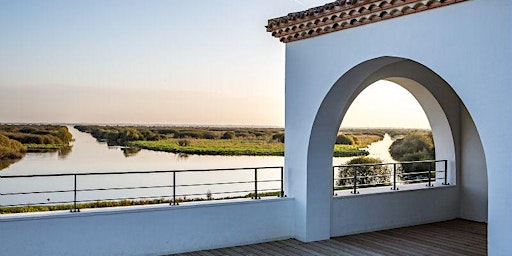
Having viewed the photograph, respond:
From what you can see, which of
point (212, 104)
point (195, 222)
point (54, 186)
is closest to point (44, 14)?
point (54, 186)

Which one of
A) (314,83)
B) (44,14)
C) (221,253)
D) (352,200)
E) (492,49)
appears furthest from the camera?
(44,14)

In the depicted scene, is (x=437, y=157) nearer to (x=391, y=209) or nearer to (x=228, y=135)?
(x=391, y=209)

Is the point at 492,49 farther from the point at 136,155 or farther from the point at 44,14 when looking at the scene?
the point at 136,155

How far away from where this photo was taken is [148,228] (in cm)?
698

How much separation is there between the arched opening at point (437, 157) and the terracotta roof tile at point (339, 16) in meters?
0.64

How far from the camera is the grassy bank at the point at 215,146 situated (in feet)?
60.8

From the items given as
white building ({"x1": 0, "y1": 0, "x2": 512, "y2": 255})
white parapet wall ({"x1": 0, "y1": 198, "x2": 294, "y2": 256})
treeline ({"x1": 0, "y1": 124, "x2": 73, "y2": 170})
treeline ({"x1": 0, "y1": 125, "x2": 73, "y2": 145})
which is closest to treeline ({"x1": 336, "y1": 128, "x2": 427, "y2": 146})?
treeline ({"x1": 0, "y1": 125, "x2": 73, "y2": 145})

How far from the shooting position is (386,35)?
6516 mm

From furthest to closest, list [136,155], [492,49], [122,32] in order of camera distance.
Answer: [136,155], [122,32], [492,49]

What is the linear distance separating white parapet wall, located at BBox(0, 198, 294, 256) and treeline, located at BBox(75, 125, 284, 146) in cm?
989

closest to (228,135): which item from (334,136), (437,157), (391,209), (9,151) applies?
(9,151)

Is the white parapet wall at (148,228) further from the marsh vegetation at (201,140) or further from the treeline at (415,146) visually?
the treeline at (415,146)

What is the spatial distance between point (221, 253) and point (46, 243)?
2.30m

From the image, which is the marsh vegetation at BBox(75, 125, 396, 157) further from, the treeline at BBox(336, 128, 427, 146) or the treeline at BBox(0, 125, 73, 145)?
the treeline at BBox(336, 128, 427, 146)
